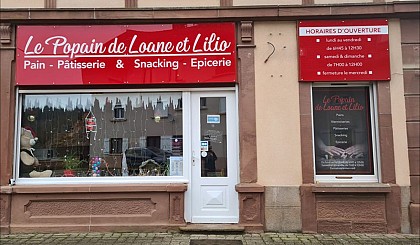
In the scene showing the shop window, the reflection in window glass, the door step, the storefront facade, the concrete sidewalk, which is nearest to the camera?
the concrete sidewalk

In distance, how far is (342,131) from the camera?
7094mm

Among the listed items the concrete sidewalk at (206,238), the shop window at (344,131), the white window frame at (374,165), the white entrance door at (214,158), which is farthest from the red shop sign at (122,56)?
the concrete sidewalk at (206,238)

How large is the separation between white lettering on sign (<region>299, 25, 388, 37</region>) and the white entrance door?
175 cm

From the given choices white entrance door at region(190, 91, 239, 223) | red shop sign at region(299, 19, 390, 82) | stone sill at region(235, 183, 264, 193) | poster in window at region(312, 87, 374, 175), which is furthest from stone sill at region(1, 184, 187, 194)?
red shop sign at region(299, 19, 390, 82)

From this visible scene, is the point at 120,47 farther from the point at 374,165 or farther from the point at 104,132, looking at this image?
the point at 374,165

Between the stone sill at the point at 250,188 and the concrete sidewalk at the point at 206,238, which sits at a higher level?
the stone sill at the point at 250,188

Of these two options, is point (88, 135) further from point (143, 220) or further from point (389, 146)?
point (389, 146)

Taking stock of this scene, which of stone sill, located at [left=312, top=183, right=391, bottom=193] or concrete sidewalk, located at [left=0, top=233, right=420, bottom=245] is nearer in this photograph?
concrete sidewalk, located at [left=0, top=233, right=420, bottom=245]

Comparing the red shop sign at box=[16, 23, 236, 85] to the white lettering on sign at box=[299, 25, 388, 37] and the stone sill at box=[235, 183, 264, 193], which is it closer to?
the white lettering on sign at box=[299, 25, 388, 37]

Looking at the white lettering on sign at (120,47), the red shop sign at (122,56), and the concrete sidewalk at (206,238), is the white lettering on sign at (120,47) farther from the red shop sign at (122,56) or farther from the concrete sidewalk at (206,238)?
the concrete sidewalk at (206,238)

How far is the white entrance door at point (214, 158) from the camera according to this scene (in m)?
6.94

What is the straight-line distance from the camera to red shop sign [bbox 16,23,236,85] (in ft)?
22.9

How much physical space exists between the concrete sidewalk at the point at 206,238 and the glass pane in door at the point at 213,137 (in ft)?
3.87

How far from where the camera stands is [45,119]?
7191 millimetres
